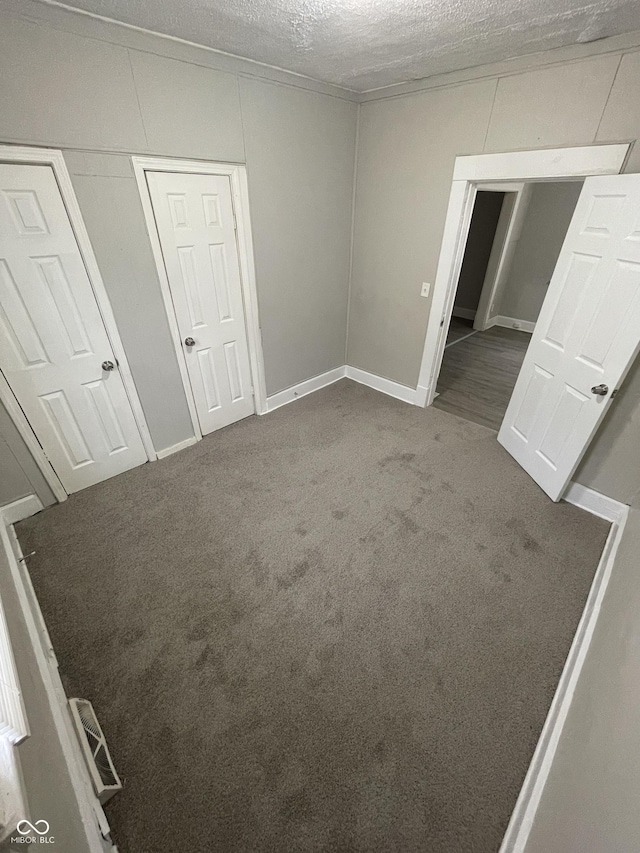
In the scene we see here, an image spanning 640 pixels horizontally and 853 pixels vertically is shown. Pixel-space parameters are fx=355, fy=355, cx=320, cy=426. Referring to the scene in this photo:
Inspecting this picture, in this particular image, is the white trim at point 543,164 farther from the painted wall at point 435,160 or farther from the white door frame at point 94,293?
the white door frame at point 94,293

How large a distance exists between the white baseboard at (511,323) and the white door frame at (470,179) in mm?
3354

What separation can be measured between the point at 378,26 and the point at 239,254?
1563 mm

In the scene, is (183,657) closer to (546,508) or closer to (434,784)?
(434,784)

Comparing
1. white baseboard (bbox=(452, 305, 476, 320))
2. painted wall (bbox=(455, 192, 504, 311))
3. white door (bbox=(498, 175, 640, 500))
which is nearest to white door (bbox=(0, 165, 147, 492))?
white door (bbox=(498, 175, 640, 500))

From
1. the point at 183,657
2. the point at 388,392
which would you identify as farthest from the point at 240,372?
the point at 183,657

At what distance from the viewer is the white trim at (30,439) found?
6.90 feet

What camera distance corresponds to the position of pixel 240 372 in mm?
3301

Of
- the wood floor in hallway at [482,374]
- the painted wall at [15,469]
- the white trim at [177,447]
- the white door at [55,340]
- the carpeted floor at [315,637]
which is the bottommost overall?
the carpeted floor at [315,637]

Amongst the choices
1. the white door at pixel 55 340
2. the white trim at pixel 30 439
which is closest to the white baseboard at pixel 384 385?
the white door at pixel 55 340

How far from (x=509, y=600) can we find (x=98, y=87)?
3552 mm

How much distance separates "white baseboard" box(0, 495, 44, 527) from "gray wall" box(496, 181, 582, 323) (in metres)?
6.62

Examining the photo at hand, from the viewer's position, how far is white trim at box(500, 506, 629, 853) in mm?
1235

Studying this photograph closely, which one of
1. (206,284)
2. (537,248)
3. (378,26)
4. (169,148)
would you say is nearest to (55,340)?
(206,284)

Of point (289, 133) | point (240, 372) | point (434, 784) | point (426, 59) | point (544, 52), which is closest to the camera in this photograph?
point (434, 784)
